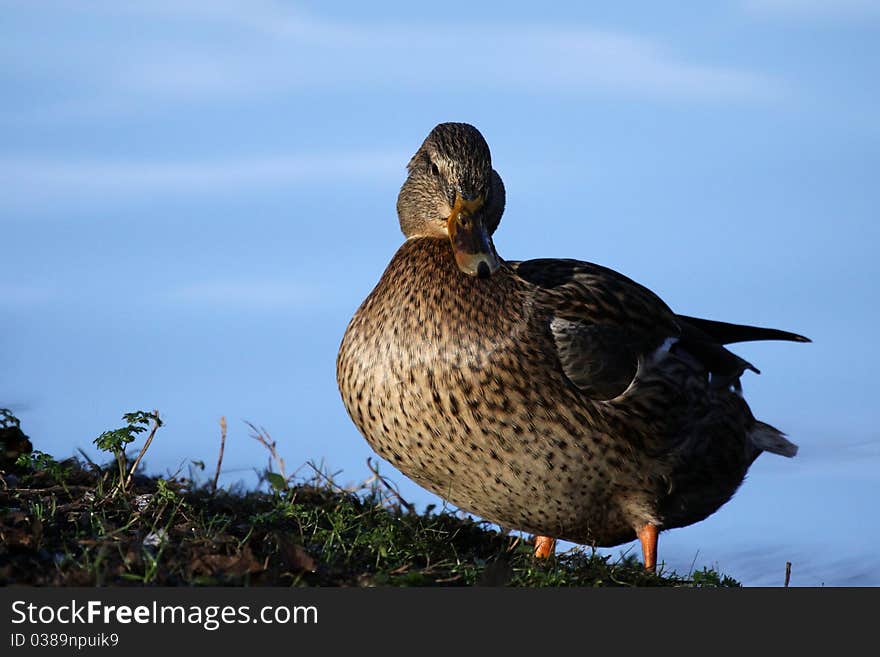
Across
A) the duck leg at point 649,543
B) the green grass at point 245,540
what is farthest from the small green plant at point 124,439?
the duck leg at point 649,543

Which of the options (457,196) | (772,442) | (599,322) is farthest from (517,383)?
(772,442)

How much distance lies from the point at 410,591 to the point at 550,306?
277 cm

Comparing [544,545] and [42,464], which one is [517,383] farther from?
[42,464]

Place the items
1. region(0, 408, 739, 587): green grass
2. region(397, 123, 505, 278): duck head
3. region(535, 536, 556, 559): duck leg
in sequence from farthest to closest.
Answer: region(535, 536, 556, 559): duck leg, region(397, 123, 505, 278): duck head, region(0, 408, 739, 587): green grass

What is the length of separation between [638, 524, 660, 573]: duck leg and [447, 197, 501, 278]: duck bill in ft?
6.28

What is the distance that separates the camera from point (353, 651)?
4383mm

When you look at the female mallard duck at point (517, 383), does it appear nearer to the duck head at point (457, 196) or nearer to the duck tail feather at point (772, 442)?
the duck head at point (457, 196)

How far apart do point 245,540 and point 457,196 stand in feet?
8.46

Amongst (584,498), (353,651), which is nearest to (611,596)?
(353,651)

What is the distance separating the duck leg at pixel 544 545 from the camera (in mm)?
7773

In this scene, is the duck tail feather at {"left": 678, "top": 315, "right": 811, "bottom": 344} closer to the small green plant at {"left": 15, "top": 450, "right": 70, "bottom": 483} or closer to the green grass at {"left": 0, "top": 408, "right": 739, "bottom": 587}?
the green grass at {"left": 0, "top": 408, "right": 739, "bottom": 587}

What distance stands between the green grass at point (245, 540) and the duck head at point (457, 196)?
66.7 inches

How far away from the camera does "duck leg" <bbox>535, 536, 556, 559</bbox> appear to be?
777 centimetres

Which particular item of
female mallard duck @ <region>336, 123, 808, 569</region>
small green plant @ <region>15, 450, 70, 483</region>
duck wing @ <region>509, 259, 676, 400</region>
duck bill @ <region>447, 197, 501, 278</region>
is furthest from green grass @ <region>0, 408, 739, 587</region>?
duck bill @ <region>447, 197, 501, 278</region>
